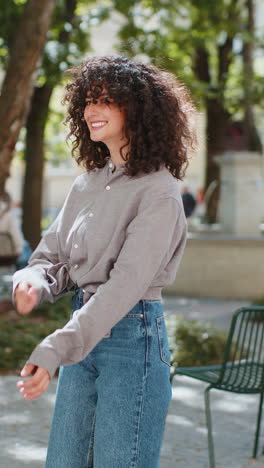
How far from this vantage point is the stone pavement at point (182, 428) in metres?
4.66

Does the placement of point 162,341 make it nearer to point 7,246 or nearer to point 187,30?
point 7,246

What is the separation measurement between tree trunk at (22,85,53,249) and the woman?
38.4ft

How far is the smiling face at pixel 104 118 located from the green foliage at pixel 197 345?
4.74 metres

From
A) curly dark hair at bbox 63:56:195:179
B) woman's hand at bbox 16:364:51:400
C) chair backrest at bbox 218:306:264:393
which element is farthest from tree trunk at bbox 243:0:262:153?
woman's hand at bbox 16:364:51:400

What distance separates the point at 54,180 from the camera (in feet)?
175

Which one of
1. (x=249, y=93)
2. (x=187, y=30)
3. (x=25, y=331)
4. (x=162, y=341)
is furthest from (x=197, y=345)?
(x=187, y=30)

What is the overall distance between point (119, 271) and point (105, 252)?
0.14 metres

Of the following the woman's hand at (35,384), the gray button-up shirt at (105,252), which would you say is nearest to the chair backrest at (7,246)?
the gray button-up shirt at (105,252)

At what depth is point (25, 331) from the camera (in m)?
8.52

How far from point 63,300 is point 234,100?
918cm

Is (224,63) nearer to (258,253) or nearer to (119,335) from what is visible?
(258,253)

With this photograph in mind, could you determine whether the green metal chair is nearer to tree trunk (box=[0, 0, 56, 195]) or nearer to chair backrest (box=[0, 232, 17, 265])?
tree trunk (box=[0, 0, 56, 195])

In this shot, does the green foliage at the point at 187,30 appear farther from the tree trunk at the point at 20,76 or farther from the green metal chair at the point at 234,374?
the green metal chair at the point at 234,374

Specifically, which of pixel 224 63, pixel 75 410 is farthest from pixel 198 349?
pixel 224 63
